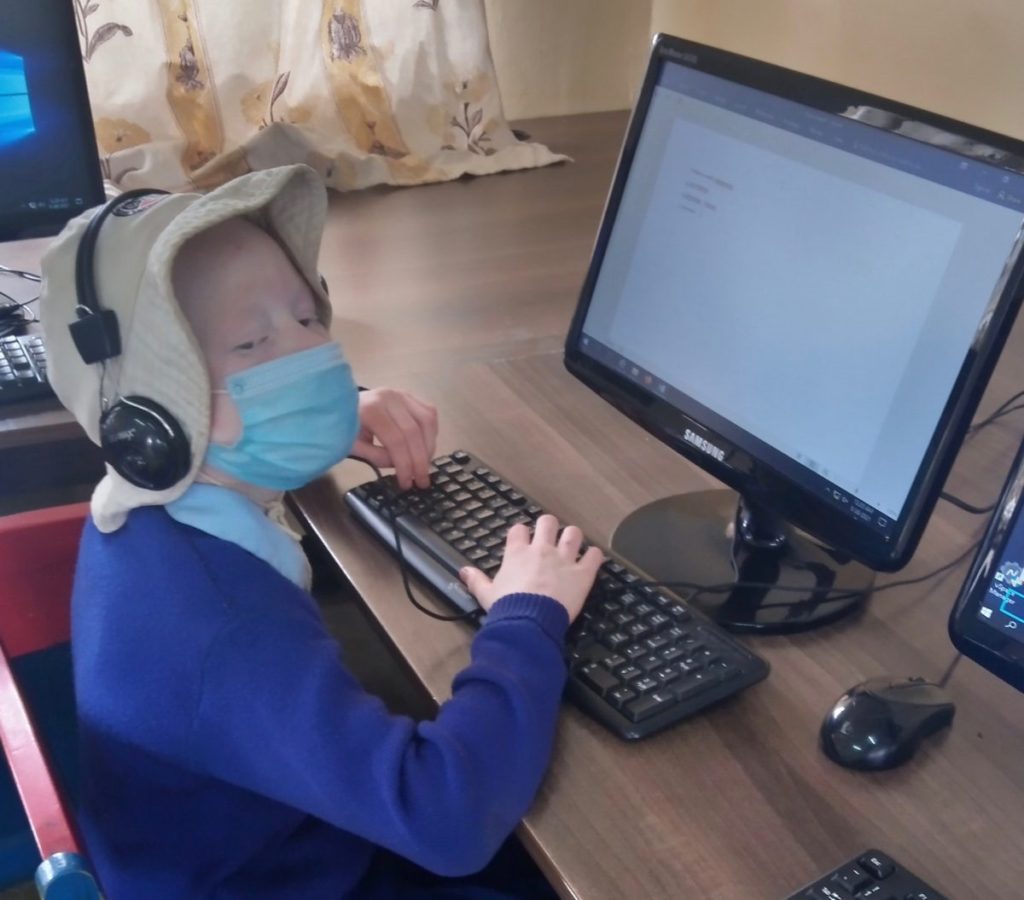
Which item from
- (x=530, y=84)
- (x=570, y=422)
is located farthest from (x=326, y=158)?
(x=570, y=422)

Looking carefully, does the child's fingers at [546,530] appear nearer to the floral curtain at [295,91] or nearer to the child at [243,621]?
the child at [243,621]

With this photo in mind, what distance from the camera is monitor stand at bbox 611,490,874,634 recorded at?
0.92 m

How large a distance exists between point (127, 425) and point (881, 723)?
58cm

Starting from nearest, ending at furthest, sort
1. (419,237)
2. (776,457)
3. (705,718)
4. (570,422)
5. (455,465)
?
(705,718) < (776,457) < (455,465) < (570,422) < (419,237)

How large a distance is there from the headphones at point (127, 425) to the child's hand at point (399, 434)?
267mm

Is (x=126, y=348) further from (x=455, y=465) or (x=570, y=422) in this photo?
(x=570, y=422)

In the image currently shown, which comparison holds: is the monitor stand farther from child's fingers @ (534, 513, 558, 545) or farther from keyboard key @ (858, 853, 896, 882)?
keyboard key @ (858, 853, 896, 882)

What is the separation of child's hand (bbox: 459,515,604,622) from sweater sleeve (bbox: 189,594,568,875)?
0.07m

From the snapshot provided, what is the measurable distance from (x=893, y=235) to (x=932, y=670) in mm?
339

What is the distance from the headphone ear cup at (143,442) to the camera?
0.82 m

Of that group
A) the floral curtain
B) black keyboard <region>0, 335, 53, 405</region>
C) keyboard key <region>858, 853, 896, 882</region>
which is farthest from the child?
the floral curtain

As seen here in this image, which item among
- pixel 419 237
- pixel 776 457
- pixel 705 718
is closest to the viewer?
pixel 705 718

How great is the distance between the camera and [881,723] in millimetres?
764

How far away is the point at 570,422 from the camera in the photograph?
1.22 meters
